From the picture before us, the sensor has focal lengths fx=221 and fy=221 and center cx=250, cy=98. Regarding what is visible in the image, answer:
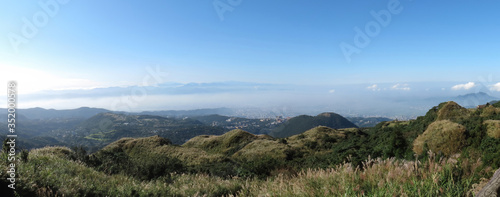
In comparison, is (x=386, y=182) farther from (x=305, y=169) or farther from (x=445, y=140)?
(x=445, y=140)

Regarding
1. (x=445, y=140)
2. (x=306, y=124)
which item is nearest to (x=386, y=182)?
(x=445, y=140)

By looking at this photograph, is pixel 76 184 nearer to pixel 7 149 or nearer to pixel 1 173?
pixel 1 173

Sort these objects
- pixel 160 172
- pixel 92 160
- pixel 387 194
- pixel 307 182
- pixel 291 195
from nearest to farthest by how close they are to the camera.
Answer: pixel 387 194 → pixel 291 195 → pixel 307 182 → pixel 160 172 → pixel 92 160

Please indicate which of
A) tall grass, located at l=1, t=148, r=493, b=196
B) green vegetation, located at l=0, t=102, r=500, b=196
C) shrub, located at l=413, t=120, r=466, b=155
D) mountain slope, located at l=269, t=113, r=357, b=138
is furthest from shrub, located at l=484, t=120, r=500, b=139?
mountain slope, located at l=269, t=113, r=357, b=138

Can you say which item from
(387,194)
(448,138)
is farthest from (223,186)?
(448,138)

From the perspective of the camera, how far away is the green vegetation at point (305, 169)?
11.8ft

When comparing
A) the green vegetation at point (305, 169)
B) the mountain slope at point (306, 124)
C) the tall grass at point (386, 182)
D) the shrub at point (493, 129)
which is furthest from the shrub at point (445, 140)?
the mountain slope at point (306, 124)

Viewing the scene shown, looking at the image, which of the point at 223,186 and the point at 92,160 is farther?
the point at 92,160

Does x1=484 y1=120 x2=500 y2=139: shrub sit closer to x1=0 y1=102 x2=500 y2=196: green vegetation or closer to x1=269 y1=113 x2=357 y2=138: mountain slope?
x1=0 y1=102 x2=500 y2=196: green vegetation

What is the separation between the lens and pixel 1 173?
550 centimetres

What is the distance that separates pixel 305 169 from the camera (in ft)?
49.1

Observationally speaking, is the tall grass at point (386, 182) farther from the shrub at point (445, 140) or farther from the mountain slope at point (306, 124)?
the mountain slope at point (306, 124)

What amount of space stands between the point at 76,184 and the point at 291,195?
6.25 m

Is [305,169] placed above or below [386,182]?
below
